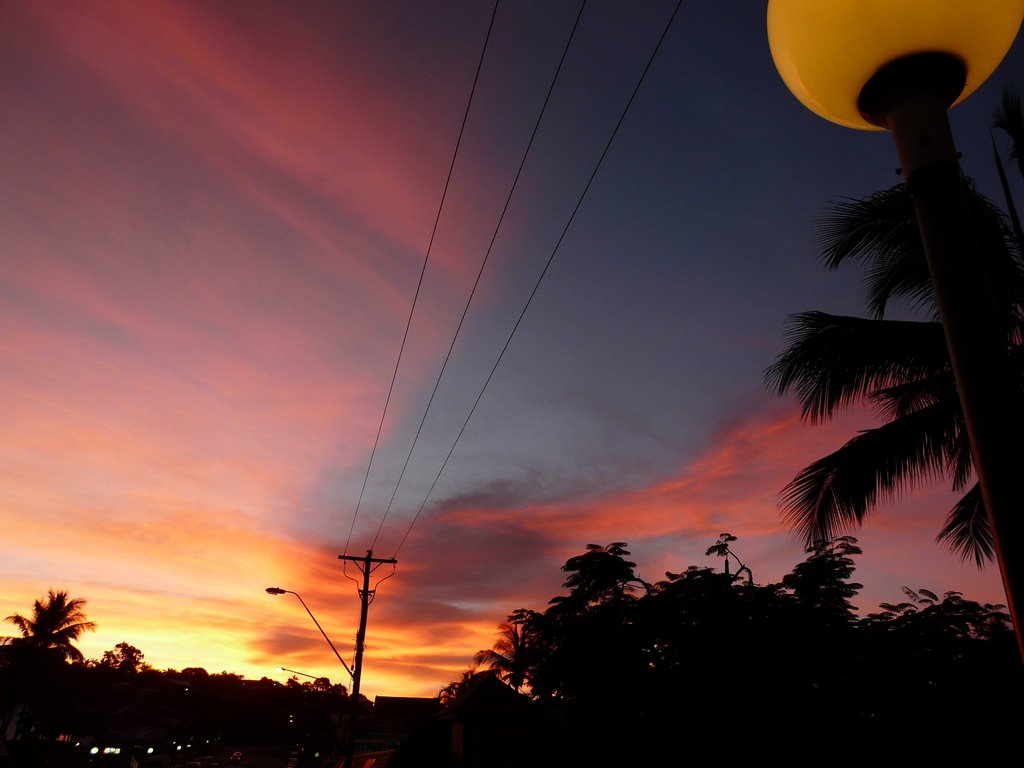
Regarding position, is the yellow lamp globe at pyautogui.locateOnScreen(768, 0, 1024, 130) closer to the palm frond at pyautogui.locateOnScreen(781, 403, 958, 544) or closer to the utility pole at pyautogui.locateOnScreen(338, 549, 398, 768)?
the palm frond at pyautogui.locateOnScreen(781, 403, 958, 544)

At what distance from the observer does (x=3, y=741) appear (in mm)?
52250

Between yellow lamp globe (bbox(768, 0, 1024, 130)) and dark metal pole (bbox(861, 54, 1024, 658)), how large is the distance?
39 millimetres

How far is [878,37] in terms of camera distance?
220 centimetres

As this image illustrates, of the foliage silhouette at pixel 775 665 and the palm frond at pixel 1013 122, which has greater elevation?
the palm frond at pixel 1013 122

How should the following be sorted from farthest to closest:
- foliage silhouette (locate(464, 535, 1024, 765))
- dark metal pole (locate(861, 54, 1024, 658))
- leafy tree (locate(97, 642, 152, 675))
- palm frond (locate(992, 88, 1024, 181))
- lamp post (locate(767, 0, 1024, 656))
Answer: leafy tree (locate(97, 642, 152, 675)) → foliage silhouette (locate(464, 535, 1024, 765)) → palm frond (locate(992, 88, 1024, 181)) → lamp post (locate(767, 0, 1024, 656)) → dark metal pole (locate(861, 54, 1024, 658))

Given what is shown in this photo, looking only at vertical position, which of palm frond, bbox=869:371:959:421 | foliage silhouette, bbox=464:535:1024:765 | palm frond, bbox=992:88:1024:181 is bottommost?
foliage silhouette, bbox=464:535:1024:765

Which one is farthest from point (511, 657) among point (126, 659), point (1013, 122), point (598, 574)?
point (126, 659)

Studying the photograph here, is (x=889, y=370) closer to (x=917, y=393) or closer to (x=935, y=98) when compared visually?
(x=917, y=393)

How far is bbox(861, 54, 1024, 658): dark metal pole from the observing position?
1.82 metres

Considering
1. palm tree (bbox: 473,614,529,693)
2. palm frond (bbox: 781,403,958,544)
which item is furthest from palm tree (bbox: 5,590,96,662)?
palm frond (bbox: 781,403,958,544)

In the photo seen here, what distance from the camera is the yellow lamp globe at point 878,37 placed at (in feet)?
6.98

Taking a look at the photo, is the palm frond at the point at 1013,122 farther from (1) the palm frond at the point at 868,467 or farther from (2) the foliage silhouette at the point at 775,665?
(2) the foliage silhouette at the point at 775,665

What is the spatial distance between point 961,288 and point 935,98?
0.66 meters

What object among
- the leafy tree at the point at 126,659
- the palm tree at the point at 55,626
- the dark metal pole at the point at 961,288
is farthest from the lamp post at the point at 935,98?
the leafy tree at the point at 126,659
